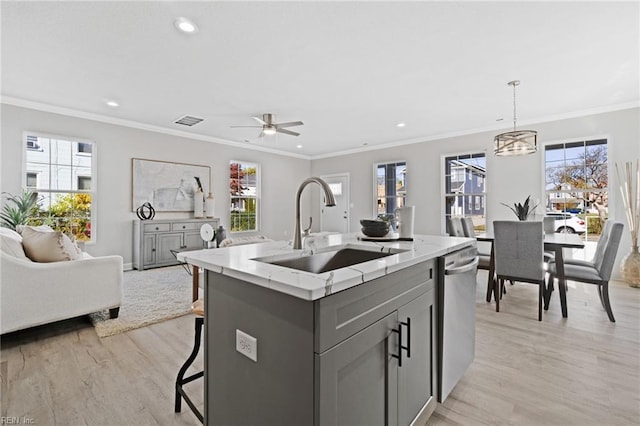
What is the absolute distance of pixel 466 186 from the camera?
5.89 meters

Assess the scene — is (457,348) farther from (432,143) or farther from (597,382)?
(432,143)

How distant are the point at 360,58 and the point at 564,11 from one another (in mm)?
1665

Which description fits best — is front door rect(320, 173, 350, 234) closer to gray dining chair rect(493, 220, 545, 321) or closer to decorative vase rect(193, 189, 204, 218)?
decorative vase rect(193, 189, 204, 218)

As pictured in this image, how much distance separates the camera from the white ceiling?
92.9 inches

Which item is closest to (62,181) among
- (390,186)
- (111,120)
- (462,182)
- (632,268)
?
(111,120)

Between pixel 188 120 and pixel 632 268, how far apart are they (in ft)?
23.3

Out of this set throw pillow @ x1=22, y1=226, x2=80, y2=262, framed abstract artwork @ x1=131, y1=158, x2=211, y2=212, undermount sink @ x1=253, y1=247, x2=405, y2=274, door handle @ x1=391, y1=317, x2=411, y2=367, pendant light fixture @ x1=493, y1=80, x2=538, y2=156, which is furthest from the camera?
framed abstract artwork @ x1=131, y1=158, x2=211, y2=212

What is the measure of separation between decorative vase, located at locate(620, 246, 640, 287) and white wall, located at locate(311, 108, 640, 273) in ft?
0.97

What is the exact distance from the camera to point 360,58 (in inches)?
120

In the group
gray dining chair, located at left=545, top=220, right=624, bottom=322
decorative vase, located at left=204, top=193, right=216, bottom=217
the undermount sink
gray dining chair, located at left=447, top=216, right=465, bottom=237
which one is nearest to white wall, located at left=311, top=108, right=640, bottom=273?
gray dining chair, located at left=447, top=216, right=465, bottom=237

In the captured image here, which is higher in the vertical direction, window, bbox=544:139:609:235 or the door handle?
window, bbox=544:139:609:235

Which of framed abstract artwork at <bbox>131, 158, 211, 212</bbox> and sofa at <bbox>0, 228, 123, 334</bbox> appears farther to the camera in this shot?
framed abstract artwork at <bbox>131, 158, 211, 212</bbox>

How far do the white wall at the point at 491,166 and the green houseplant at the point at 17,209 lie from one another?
602cm

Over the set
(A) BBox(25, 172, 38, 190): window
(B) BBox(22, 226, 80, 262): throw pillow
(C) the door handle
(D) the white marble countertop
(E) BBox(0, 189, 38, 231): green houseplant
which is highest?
(A) BBox(25, 172, 38, 190): window
